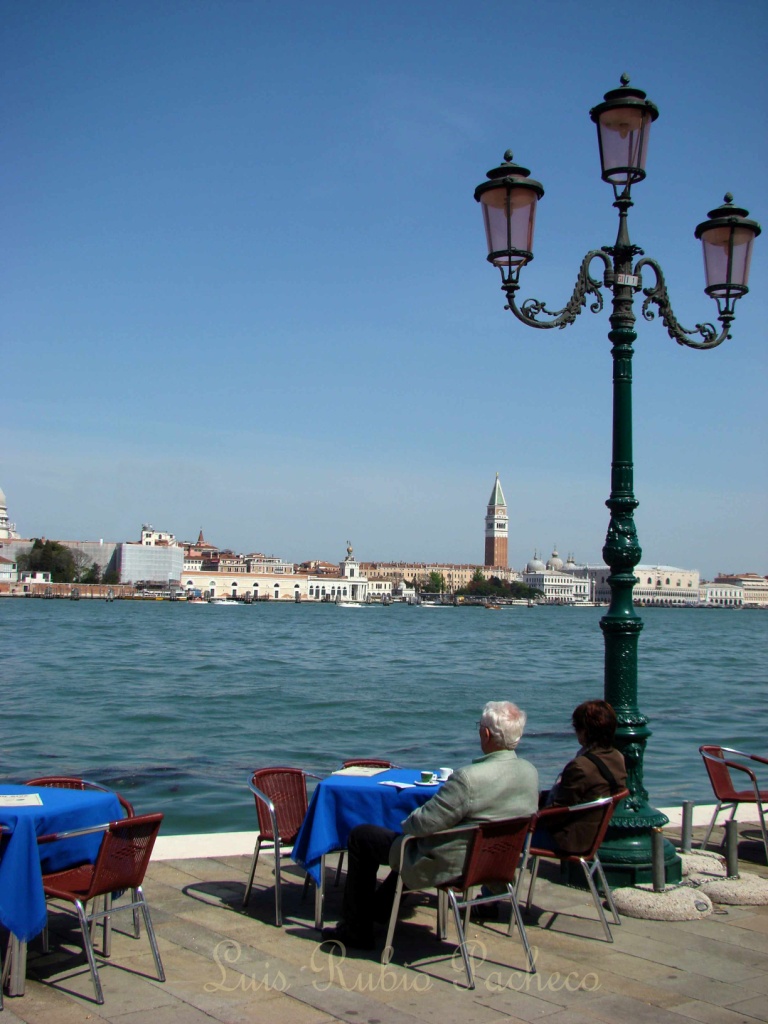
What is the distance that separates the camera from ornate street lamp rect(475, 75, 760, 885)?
4914 mm

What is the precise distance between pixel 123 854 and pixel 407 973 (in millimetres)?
1039

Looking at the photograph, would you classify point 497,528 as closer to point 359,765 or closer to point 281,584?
point 281,584

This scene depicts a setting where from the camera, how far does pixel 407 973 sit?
3.61 metres

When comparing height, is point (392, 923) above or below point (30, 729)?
above

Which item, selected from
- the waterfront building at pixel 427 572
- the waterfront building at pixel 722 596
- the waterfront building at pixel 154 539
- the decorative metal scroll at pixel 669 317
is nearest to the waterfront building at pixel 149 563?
the waterfront building at pixel 154 539

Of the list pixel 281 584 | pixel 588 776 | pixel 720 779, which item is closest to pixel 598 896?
pixel 588 776

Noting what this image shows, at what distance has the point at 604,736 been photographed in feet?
14.1

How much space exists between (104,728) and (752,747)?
952 cm

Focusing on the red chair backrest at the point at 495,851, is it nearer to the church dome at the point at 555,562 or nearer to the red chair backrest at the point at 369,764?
the red chair backrest at the point at 369,764

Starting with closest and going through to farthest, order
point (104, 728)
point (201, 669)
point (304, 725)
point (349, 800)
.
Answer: point (349, 800), point (104, 728), point (304, 725), point (201, 669)

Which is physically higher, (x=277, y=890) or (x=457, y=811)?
(x=457, y=811)

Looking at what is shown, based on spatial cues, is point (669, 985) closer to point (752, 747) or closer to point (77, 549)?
point (752, 747)

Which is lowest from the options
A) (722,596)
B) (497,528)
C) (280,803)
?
(722,596)

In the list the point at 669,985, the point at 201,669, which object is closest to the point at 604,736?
the point at 669,985
